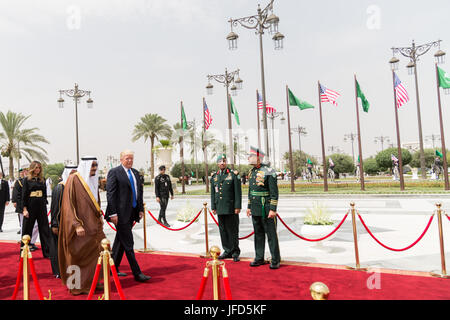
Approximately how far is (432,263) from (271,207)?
2976 mm

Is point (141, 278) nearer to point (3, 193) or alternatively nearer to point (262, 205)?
point (262, 205)

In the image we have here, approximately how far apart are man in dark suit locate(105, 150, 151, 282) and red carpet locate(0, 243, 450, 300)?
0.42 metres

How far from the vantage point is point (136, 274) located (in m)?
4.99

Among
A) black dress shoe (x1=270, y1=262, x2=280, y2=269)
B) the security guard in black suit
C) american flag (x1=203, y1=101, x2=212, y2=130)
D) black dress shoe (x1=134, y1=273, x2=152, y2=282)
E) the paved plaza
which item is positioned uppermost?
american flag (x1=203, y1=101, x2=212, y2=130)

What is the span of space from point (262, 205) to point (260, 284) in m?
1.38

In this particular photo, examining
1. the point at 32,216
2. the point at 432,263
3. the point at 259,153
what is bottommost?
the point at 432,263

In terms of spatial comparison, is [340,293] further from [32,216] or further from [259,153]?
[32,216]

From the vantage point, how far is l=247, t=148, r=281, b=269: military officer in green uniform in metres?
5.53

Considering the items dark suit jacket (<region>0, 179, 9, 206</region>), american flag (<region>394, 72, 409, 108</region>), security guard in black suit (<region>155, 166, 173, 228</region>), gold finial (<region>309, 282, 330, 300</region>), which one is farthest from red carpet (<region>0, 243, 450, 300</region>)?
american flag (<region>394, 72, 409, 108</region>)

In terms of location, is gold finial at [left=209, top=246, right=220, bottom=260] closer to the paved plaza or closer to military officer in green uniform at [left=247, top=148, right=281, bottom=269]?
military officer in green uniform at [left=247, top=148, right=281, bottom=269]

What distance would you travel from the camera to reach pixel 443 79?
20500 mm

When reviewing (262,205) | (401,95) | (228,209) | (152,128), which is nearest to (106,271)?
(262,205)

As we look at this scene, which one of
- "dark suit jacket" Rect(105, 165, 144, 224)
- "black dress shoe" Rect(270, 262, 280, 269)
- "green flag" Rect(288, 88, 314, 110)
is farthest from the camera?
"green flag" Rect(288, 88, 314, 110)
